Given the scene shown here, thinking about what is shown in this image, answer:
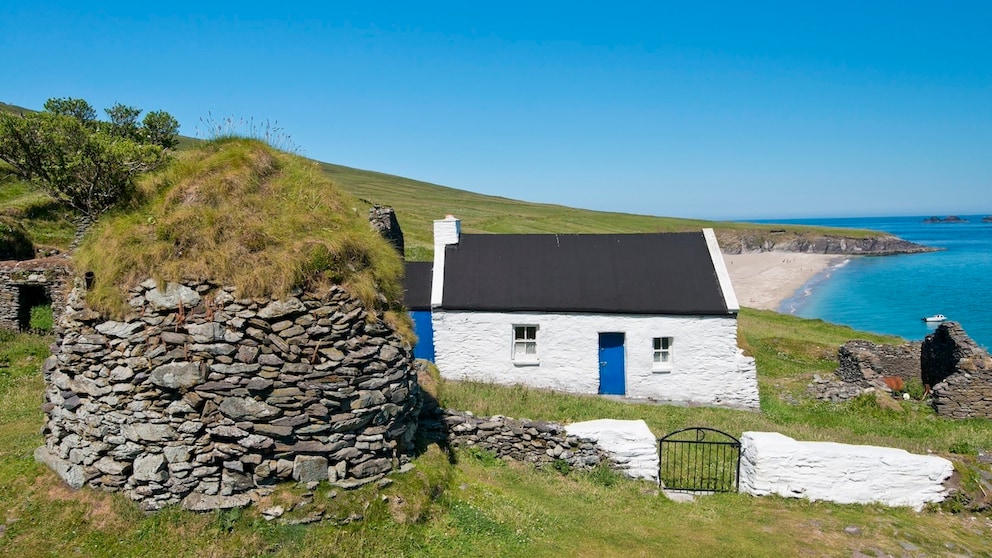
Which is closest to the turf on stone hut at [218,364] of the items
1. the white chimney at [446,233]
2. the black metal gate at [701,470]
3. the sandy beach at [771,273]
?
the black metal gate at [701,470]

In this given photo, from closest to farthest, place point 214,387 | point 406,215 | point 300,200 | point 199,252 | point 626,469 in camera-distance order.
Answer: point 214,387 → point 199,252 → point 300,200 → point 626,469 → point 406,215

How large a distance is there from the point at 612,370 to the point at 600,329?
1568 mm

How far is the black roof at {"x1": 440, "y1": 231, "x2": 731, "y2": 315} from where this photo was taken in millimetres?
20391

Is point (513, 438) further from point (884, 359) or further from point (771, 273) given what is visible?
point (771, 273)

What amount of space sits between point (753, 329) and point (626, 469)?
30.4 m

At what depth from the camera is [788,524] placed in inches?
429

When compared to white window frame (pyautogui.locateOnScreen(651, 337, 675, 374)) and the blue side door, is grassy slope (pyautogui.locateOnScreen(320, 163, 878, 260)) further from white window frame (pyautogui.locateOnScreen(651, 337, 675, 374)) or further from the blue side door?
white window frame (pyautogui.locateOnScreen(651, 337, 675, 374))

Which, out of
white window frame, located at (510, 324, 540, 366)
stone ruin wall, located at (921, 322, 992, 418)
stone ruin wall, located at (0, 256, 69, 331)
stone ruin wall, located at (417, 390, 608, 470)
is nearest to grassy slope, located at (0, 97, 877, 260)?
stone ruin wall, located at (417, 390, 608, 470)

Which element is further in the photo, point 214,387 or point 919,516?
point 919,516

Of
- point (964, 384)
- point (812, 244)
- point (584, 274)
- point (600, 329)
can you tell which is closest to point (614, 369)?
point (600, 329)

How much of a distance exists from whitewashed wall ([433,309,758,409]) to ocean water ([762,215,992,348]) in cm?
3797

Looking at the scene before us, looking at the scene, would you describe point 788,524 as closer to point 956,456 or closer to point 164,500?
point 956,456

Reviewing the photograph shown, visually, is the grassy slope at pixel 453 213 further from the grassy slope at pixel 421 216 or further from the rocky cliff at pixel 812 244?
the rocky cliff at pixel 812 244

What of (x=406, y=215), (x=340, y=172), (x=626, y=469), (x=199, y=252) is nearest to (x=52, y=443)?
(x=199, y=252)
